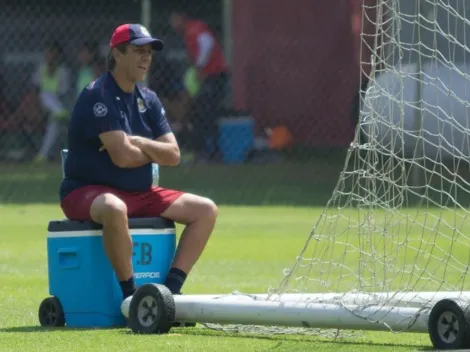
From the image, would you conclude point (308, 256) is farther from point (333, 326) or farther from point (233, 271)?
point (333, 326)

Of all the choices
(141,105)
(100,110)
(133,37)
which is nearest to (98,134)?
(100,110)

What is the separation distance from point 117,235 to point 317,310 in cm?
131

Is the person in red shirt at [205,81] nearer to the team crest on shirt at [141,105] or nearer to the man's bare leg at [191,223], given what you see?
the team crest on shirt at [141,105]

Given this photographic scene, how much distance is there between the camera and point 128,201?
24.1 feet

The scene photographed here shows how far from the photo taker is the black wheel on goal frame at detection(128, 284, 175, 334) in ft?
21.7

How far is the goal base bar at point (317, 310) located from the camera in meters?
6.00

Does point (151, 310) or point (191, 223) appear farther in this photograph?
point (191, 223)

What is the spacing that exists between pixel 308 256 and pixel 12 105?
34.1 feet

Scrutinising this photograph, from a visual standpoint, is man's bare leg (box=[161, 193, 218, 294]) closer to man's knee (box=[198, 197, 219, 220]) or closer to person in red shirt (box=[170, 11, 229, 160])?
man's knee (box=[198, 197, 219, 220])

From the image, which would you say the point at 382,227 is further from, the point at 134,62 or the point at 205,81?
the point at 205,81

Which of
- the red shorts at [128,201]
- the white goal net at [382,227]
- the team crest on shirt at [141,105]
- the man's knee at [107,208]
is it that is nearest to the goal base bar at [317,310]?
the white goal net at [382,227]

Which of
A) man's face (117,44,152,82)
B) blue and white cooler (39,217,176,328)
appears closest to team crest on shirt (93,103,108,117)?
man's face (117,44,152,82)

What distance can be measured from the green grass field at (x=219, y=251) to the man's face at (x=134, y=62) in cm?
141

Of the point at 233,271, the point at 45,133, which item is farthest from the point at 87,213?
the point at 45,133
